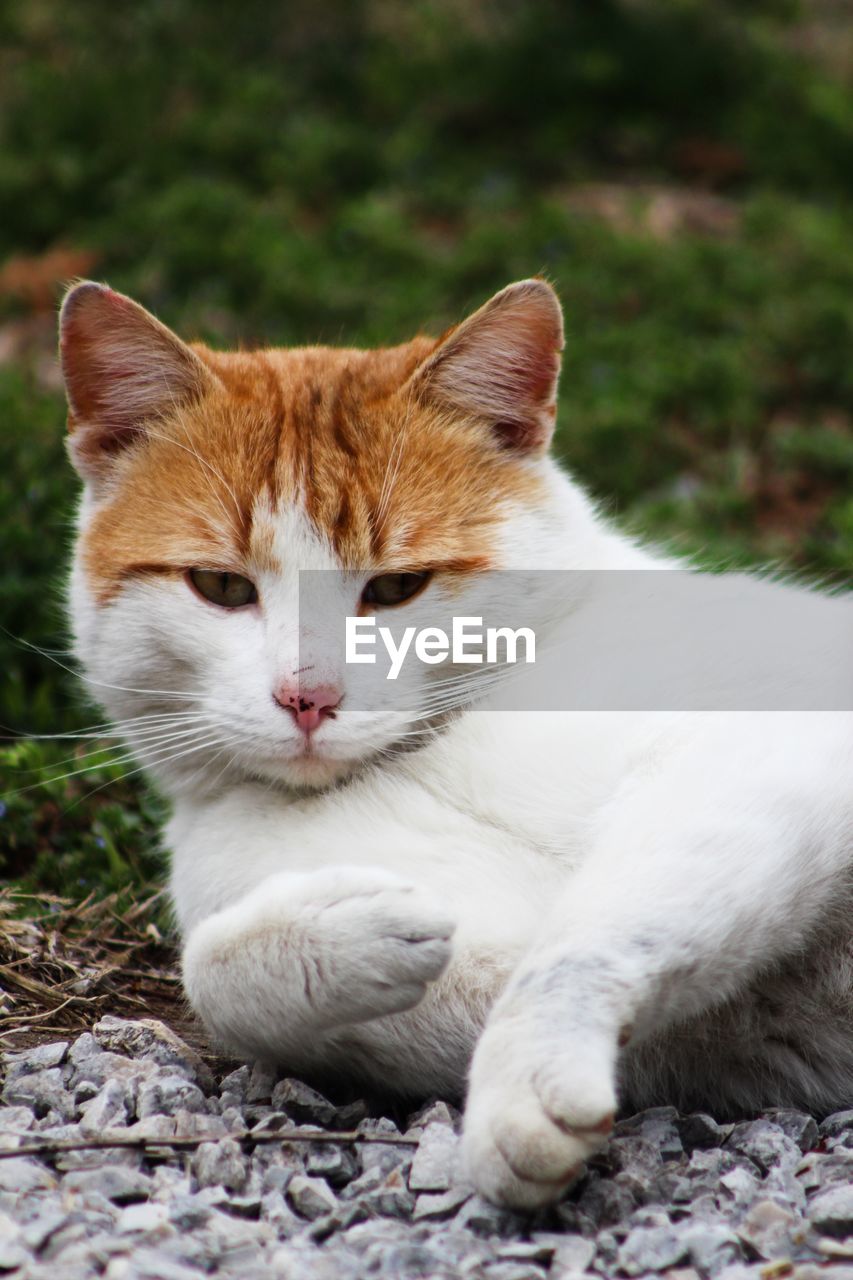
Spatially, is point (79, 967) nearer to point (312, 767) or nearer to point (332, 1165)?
point (312, 767)

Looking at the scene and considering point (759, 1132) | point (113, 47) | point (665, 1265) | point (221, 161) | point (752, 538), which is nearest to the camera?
point (665, 1265)

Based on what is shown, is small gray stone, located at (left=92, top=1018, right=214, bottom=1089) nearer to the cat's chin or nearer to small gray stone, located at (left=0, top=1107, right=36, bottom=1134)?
small gray stone, located at (left=0, top=1107, right=36, bottom=1134)

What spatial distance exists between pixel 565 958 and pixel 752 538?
11.3 feet

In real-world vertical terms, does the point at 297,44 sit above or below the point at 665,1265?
above

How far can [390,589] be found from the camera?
2.53 m

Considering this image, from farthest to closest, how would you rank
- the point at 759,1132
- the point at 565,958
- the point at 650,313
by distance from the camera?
the point at 650,313 < the point at 759,1132 < the point at 565,958

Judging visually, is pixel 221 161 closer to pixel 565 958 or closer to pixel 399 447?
pixel 399 447

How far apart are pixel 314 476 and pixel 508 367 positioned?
50 cm

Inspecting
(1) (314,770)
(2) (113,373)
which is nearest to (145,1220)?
(1) (314,770)

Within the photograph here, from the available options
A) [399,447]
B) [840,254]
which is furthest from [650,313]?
[399,447]

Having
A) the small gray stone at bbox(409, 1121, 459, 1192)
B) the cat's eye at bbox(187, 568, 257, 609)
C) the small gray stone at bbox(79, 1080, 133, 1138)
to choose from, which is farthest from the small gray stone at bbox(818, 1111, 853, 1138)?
the cat's eye at bbox(187, 568, 257, 609)

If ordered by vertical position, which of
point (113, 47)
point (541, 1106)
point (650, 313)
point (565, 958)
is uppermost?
point (113, 47)

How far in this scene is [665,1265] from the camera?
165cm

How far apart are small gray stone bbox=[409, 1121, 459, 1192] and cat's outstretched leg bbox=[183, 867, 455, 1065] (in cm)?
19
